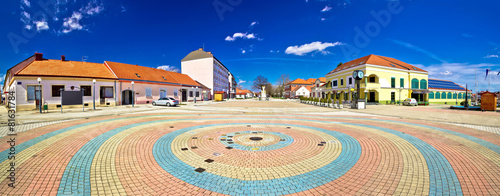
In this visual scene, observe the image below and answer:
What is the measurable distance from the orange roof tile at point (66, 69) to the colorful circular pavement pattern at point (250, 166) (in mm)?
20200

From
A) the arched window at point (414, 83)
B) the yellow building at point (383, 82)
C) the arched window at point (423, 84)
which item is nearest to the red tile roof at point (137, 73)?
the yellow building at point (383, 82)

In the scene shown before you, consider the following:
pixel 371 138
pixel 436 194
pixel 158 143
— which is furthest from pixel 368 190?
pixel 158 143

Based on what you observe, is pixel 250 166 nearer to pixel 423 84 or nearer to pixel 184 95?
pixel 184 95

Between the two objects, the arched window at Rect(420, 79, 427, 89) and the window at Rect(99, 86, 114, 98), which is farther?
the arched window at Rect(420, 79, 427, 89)

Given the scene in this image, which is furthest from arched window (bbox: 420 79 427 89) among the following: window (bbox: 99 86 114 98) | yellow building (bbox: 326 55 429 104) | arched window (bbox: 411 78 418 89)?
window (bbox: 99 86 114 98)

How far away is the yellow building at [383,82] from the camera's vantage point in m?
34.5

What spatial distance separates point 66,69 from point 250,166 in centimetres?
3009

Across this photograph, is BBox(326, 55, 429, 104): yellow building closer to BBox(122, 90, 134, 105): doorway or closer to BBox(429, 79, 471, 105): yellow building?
BBox(429, 79, 471, 105): yellow building

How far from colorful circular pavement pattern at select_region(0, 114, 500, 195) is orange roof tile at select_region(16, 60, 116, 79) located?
20200 millimetres

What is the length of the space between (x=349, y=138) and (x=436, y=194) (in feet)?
13.0

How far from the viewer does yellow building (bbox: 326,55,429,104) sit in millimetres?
34500

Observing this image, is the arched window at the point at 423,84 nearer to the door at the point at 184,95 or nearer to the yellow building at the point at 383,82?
the yellow building at the point at 383,82

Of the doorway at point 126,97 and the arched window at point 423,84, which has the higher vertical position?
the arched window at point 423,84

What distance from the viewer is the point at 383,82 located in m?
35.1
